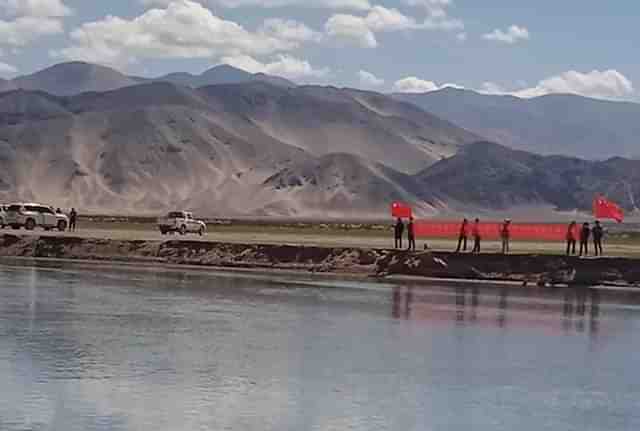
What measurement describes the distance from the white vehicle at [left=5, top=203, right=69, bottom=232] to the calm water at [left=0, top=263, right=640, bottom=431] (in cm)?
3581

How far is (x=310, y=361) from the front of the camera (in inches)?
1088

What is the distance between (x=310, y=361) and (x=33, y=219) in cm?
5609


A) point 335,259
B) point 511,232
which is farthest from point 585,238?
point 511,232

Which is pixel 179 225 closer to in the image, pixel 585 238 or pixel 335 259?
pixel 335 259

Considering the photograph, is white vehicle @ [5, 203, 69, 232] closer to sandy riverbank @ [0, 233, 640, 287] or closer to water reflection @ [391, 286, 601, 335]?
sandy riverbank @ [0, 233, 640, 287]

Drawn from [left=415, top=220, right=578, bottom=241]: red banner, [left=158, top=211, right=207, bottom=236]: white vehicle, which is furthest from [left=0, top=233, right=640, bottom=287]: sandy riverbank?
[left=415, top=220, right=578, bottom=241]: red banner

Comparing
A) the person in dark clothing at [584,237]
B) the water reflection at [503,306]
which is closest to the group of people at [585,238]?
the person in dark clothing at [584,237]

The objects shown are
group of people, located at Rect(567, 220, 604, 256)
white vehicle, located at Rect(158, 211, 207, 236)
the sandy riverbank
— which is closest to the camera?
the sandy riverbank

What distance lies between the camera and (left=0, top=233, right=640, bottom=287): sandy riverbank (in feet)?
177

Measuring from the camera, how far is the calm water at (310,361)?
21453 mm

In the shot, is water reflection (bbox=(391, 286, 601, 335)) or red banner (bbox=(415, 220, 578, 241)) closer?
water reflection (bbox=(391, 286, 601, 335))

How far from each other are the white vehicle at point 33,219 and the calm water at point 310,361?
117ft

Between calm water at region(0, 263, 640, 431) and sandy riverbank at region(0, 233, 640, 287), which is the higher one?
sandy riverbank at region(0, 233, 640, 287)

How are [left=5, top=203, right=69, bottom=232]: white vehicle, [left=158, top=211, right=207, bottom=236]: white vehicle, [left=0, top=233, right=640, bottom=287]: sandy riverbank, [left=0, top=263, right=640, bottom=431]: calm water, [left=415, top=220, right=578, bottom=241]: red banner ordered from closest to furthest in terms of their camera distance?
[left=0, top=263, right=640, bottom=431]: calm water → [left=0, top=233, right=640, bottom=287]: sandy riverbank → [left=415, top=220, right=578, bottom=241]: red banner → [left=5, top=203, right=69, bottom=232]: white vehicle → [left=158, top=211, right=207, bottom=236]: white vehicle
